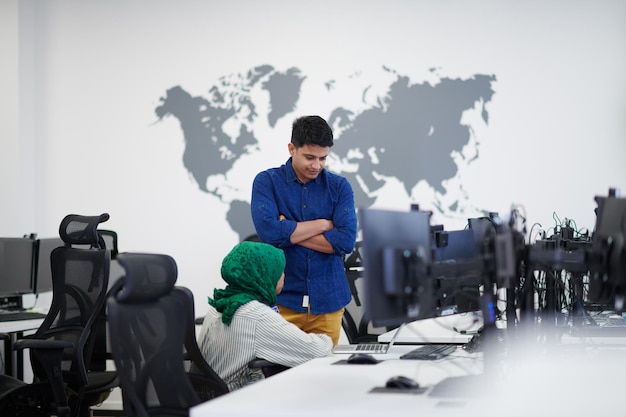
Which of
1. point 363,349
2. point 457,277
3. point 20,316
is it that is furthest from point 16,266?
point 457,277

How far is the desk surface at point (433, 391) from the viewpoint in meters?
1.87

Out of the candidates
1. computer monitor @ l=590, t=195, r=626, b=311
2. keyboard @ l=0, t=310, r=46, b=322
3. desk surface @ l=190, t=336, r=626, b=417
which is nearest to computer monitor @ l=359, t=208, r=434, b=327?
desk surface @ l=190, t=336, r=626, b=417

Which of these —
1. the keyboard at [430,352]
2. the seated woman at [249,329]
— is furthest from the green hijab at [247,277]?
the keyboard at [430,352]

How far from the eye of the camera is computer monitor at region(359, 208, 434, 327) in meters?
2.03

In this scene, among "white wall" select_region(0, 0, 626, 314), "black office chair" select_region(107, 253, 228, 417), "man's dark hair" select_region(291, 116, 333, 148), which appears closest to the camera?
"black office chair" select_region(107, 253, 228, 417)

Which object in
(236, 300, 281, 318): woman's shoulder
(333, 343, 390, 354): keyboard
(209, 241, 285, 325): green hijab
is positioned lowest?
(333, 343, 390, 354): keyboard

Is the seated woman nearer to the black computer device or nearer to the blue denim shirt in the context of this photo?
the blue denim shirt

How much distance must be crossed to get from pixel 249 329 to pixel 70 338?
51.6 inches

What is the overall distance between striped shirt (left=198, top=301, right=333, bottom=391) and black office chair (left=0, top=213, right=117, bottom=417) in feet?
3.15

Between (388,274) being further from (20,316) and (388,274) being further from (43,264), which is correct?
(43,264)

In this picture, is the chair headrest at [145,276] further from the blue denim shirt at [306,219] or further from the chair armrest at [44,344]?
the chair armrest at [44,344]

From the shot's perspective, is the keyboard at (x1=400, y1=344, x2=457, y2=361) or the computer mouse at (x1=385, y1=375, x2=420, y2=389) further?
the keyboard at (x1=400, y1=344, x2=457, y2=361)

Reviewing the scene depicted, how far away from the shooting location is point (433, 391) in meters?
2.09

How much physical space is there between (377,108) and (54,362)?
316cm
